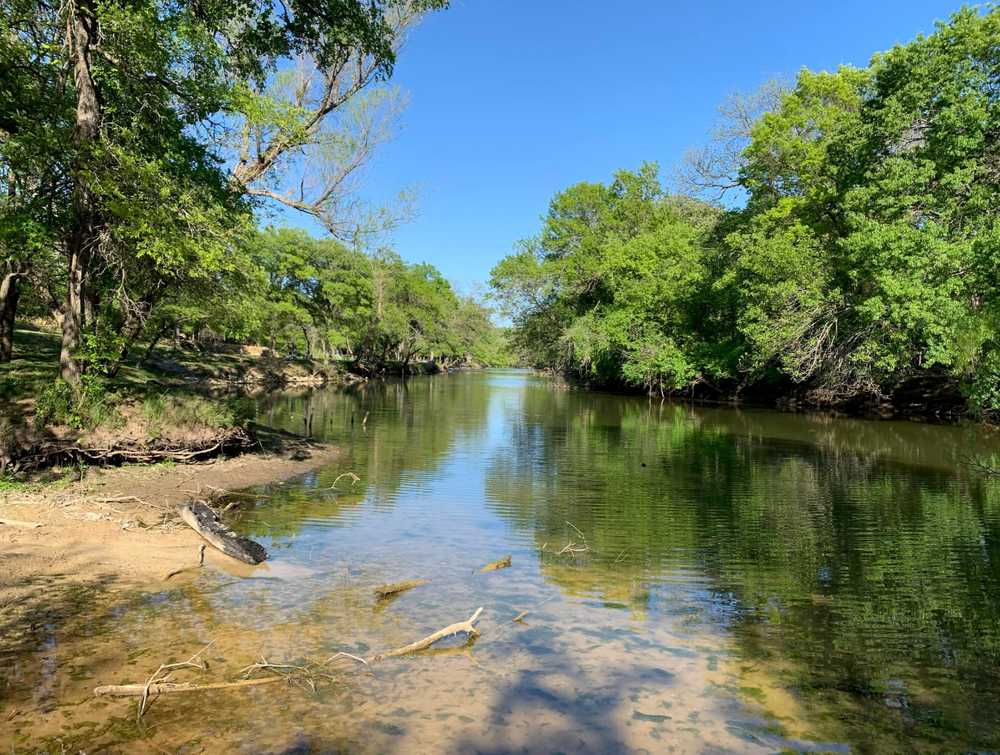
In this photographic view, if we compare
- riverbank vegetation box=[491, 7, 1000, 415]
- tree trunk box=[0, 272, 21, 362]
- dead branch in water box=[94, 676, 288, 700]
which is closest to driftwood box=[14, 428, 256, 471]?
tree trunk box=[0, 272, 21, 362]

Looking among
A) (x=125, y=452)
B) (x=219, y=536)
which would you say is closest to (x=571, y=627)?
(x=219, y=536)

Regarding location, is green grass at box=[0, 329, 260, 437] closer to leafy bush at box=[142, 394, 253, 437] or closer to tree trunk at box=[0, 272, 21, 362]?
leafy bush at box=[142, 394, 253, 437]

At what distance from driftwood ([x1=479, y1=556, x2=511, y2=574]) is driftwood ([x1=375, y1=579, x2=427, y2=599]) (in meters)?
1.08

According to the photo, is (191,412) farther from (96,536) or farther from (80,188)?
(96,536)

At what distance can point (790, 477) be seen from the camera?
1519cm

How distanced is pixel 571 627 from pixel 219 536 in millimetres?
5018

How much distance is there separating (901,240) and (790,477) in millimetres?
9797

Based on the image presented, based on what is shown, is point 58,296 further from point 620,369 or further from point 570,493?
point 620,369

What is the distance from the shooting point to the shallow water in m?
4.40

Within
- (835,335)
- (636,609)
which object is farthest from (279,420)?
(835,335)

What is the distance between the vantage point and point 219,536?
8305 mm

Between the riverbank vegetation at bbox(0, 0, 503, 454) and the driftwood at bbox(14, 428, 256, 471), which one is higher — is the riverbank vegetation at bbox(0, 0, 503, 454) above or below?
above

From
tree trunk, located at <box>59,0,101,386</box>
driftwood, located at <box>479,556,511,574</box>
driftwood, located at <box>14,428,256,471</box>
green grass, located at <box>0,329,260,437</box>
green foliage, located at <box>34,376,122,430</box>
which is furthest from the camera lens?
green grass, located at <box>0,329,260,437</box>

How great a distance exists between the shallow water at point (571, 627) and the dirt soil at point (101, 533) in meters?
0.49
